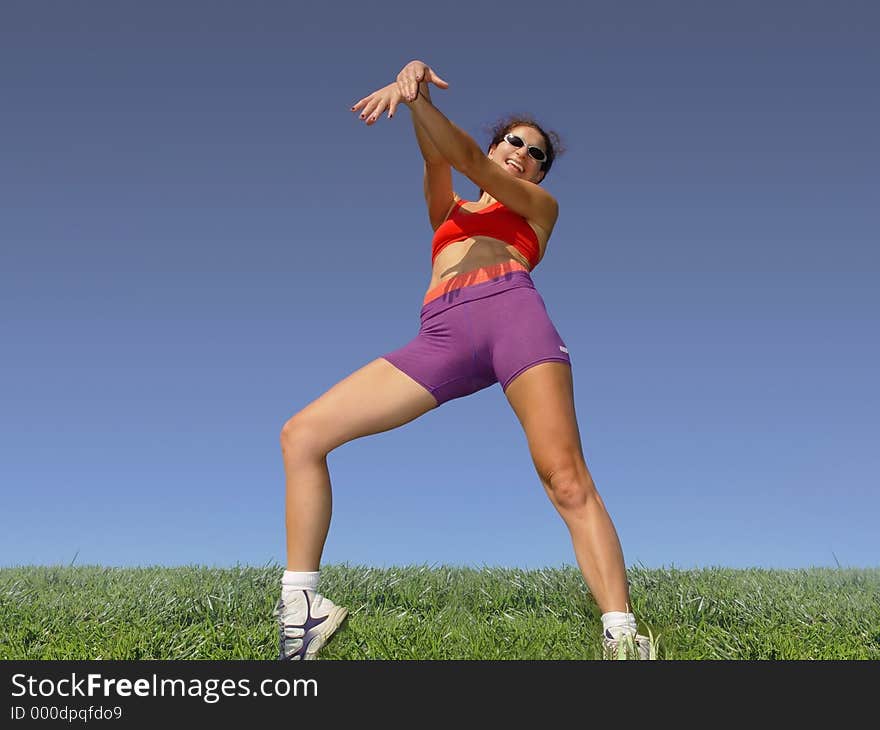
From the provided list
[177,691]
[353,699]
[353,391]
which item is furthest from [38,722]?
[353,391]

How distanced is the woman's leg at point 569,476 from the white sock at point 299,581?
1.35 meters

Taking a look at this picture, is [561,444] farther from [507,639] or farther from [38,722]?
[38,722]

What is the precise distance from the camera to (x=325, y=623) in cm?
427

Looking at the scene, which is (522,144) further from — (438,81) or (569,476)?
(569,476)

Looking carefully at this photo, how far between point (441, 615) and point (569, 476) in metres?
1.75

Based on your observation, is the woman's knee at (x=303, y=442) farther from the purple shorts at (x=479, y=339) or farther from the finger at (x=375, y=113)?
the finger at (x=375, y=113)

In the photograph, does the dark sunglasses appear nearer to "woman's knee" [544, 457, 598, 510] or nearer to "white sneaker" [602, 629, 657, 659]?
"woman's knee" [544, 457, 598, 510]

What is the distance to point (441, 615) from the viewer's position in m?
5.12

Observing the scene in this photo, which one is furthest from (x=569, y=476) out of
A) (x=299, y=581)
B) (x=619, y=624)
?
(x=299, y=581)

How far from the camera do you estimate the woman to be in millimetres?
3881

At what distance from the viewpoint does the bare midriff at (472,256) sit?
4.46 meters

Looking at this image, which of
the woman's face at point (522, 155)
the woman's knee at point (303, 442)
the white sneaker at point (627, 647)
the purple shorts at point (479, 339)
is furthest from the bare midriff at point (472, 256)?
the white sneaker at point (627, 647)

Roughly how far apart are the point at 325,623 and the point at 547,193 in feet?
8.82

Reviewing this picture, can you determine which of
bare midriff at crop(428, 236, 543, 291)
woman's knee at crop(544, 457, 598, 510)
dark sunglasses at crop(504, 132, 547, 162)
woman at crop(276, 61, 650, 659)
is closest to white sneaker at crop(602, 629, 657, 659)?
woman at crop(276, 61, 650, 659)
